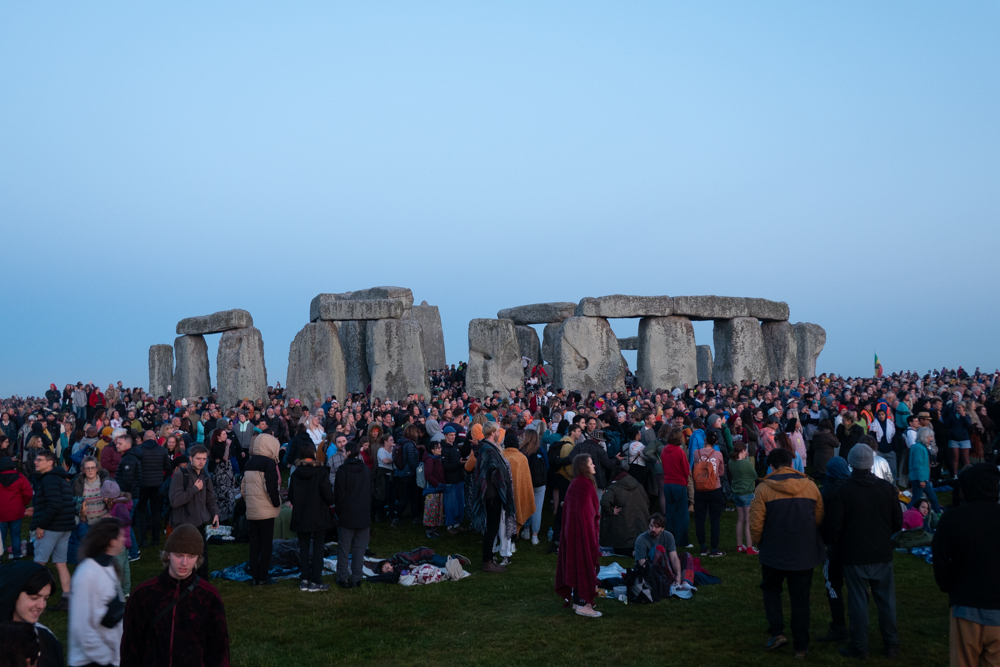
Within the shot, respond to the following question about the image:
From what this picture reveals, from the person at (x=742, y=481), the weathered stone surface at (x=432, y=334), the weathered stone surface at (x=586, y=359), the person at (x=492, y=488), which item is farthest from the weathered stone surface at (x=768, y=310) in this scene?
the person at (x=492, y=488)

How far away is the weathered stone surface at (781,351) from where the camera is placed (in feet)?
85.9

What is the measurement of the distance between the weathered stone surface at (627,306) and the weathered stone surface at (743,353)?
89.3 inches

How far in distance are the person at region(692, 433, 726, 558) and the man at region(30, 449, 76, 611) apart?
6.36 m

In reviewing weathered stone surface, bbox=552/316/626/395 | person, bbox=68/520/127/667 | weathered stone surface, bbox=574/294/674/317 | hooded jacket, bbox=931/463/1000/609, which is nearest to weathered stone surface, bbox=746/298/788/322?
weathered stone surface, bbox=574/294/674/317

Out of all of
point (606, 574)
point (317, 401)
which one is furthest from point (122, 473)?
point (317, 401)

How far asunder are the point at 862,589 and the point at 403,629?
3590mm

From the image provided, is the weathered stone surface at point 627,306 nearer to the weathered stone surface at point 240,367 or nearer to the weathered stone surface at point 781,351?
the weathered stone surface at point 781,351

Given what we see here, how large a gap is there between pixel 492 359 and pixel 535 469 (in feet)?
51.4

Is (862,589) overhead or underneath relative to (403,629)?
overhead

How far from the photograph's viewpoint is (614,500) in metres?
8.99

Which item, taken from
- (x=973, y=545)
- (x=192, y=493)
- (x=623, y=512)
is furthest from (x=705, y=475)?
(x=192, y=493)

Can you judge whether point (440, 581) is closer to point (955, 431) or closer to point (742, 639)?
point (742, 639)

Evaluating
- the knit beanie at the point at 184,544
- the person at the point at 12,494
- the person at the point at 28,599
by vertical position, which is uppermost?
the knit beanie at the point at 184,544

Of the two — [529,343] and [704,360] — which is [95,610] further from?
[704,360]
